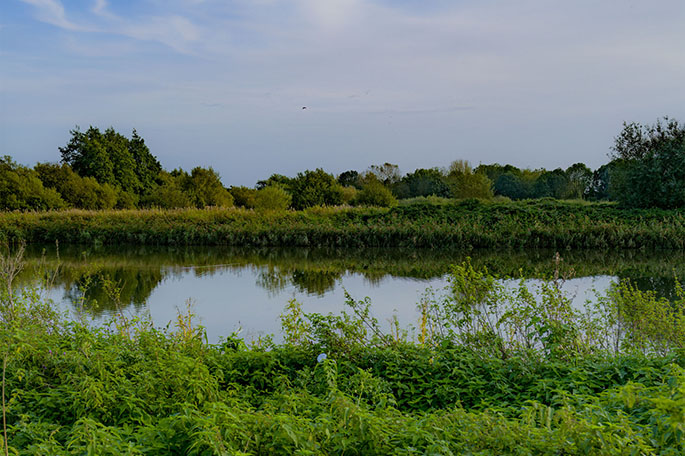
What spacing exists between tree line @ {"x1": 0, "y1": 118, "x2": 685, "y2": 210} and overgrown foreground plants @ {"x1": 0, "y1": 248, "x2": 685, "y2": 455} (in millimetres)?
22551

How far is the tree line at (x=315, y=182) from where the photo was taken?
26688 mm

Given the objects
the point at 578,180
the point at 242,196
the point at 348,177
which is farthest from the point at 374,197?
the point at 348,177

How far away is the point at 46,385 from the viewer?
4.38 m

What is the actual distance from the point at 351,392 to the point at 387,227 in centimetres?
1749

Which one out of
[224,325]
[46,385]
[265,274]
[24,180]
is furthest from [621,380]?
[24,180]

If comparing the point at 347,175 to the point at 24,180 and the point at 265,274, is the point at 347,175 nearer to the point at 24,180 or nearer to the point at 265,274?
the point at 24,180

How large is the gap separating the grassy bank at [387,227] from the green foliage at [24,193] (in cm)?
726

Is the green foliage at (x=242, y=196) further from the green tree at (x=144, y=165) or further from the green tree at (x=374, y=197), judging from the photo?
the green tree at (x=374, y=197)

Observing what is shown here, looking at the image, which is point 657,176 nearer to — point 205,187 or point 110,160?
point 205,187

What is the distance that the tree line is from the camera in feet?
87.6

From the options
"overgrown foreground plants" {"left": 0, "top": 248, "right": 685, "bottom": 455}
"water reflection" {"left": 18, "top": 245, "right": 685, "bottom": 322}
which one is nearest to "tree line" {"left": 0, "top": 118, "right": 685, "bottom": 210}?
"water reflection" {"left": 18, "top": 245, "right": 685, "bottom": 322}

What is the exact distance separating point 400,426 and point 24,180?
38.1 meters

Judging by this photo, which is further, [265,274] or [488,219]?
[488,219]

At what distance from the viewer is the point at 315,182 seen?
3281 cm
